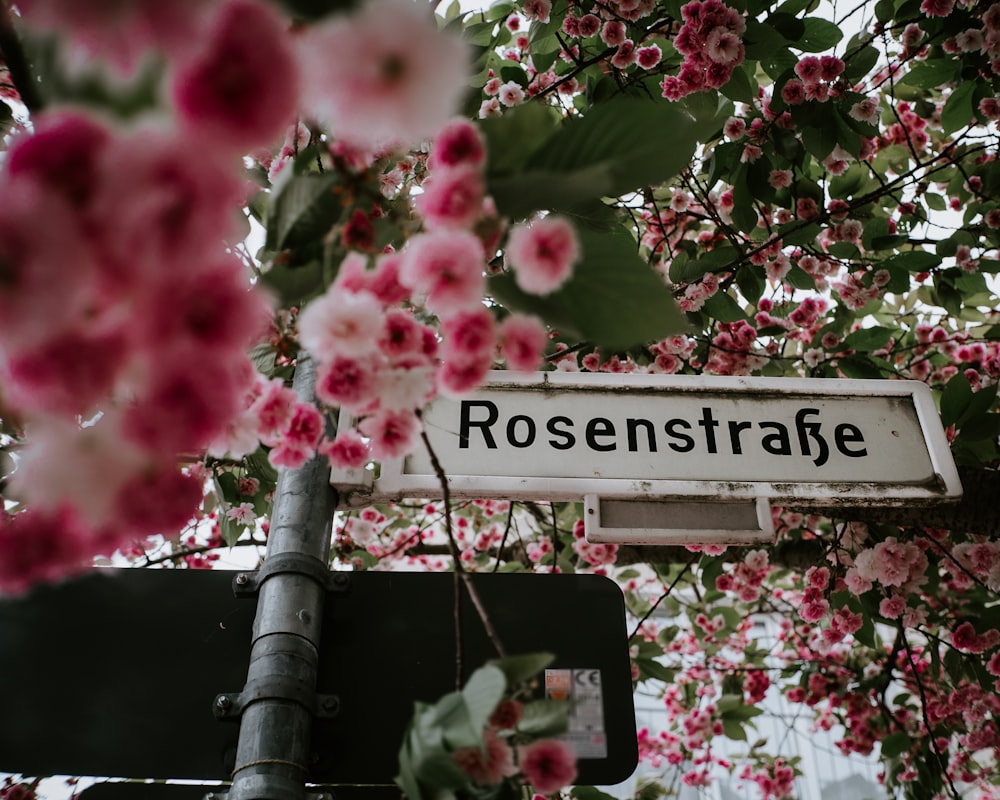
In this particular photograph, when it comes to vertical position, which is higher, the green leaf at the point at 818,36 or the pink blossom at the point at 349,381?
the green leaf at the point at 818,36

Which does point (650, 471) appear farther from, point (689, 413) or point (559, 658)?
point (559, 658)

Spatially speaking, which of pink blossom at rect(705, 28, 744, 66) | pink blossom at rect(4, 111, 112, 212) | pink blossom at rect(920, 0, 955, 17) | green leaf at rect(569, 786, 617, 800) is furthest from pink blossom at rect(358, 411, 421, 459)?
pink blossom at rect(920, 0, 955, 17)

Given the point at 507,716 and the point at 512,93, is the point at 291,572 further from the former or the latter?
the point at 512,93

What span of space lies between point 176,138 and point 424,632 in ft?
2.67

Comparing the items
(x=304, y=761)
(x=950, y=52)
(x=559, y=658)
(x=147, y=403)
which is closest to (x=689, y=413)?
(x=559, y=658)

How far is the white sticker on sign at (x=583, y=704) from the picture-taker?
901 mm

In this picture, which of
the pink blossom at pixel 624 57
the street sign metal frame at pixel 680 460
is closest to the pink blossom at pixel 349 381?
the street sign metal frame at pixel 680 460

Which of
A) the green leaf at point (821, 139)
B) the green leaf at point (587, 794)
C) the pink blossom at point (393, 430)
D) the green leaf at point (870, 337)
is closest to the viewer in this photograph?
the pink blossom at point (393, 430)

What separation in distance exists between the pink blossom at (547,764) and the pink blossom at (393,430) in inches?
12.0

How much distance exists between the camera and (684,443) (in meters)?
1.15

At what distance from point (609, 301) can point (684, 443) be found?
2.24ft

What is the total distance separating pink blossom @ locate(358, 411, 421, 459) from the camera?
0.70 m

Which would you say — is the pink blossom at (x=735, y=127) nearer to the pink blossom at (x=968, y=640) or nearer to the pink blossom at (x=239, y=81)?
the pink blossom at (x=968, y=640)

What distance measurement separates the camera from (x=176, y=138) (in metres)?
0.32
